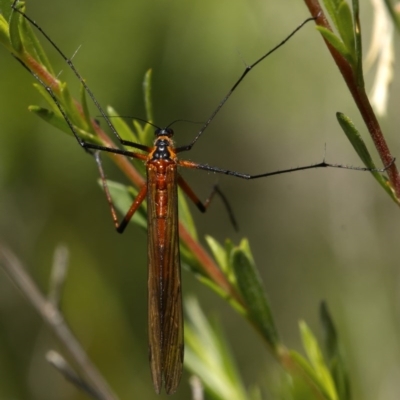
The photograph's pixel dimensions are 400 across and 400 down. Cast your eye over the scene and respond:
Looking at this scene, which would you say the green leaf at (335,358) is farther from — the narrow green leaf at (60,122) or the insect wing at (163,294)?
the narrow green leaf at (60,122)

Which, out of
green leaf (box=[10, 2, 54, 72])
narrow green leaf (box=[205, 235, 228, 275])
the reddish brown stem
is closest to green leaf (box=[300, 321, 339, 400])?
narrow green leaf (box=[205, 235, 228, 275])

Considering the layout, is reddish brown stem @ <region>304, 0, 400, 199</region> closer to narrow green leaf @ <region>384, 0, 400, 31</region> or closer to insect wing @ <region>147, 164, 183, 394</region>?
narrow green leaf @ <region>384, 0, 400, 31</region>

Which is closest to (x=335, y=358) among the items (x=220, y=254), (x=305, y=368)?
(x=305, y=368)

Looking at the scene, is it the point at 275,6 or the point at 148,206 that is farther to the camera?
the point at 275,6

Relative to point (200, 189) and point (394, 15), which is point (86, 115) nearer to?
point (394, 15)

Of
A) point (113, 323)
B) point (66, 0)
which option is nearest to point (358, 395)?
point (113, 323)

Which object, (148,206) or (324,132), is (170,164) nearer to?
(148,206)

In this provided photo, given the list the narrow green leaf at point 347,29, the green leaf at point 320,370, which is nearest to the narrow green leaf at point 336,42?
the narrow green leaf at point 347,29
